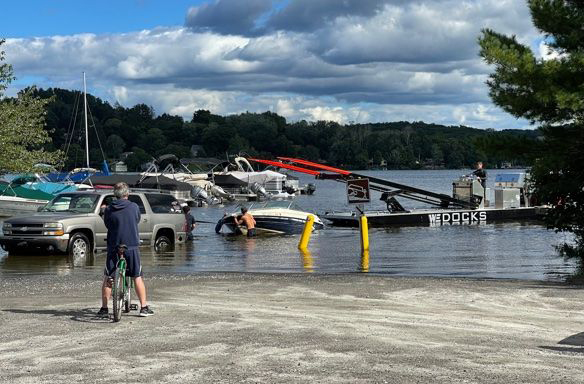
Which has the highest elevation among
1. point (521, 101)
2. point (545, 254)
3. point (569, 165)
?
point (521, 101)

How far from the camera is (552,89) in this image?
17891 mm

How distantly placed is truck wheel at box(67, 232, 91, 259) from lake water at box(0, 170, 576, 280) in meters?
0.22

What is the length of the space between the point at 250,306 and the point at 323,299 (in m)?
1.42

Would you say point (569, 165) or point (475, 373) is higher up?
point (569, 165)

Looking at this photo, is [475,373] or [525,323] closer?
[475,373]

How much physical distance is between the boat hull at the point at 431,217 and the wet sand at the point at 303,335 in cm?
2549

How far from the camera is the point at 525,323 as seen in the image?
1148 cm

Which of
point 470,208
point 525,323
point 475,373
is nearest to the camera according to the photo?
point 475,373

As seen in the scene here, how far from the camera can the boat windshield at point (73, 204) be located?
Answer: 23453mm

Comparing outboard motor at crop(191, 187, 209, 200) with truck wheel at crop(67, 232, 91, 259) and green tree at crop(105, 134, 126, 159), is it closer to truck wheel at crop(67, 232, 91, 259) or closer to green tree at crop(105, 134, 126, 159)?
truck wheel at crop(67, 232, 91, 259)

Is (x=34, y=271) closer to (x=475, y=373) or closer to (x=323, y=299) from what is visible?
(x=323, y=299)

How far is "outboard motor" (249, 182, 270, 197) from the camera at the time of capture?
86.1 meters

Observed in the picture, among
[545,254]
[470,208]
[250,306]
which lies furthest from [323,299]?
[470,208]

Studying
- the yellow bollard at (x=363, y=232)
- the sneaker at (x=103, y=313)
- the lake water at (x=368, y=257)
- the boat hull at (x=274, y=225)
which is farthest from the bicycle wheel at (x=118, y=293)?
the boat hull at (x=274, y=225)
